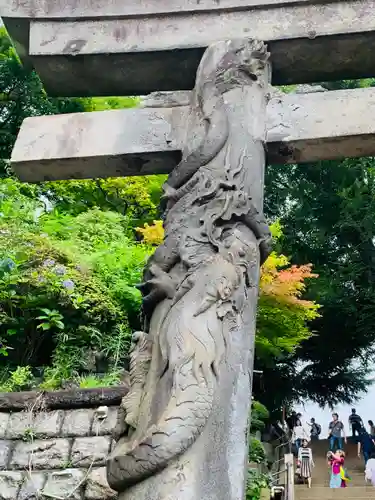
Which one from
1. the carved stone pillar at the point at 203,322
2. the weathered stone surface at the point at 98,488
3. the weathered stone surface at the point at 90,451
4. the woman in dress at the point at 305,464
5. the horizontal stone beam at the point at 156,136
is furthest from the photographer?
the woman in dress at the point at 305,464

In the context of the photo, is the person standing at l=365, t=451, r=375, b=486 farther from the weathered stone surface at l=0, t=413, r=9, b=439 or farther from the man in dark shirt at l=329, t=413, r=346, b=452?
the weathered stone surface at l=0, t=413, r=9, b=439

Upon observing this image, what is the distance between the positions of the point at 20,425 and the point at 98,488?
934 millimetres

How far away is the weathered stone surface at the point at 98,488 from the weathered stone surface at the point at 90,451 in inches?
4.6

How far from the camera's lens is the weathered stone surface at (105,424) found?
5.25 meters

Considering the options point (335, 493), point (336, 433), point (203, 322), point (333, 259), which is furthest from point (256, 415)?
point (203, 322)

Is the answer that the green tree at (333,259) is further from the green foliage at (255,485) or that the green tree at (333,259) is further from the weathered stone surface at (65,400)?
the weathered stone surface at (65,400)

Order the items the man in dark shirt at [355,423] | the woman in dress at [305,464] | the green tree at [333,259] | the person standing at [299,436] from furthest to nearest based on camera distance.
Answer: the green tree at [333,259]
the man in dark shirt at [355,423]
the person standing at [299,436]
the woman in dress at [305,464]

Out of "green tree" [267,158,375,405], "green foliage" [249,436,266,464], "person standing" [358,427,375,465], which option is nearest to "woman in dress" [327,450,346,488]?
"person standing" [358,427,375,465]

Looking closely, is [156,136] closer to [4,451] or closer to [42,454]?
[42,454]

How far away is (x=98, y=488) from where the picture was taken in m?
4.82

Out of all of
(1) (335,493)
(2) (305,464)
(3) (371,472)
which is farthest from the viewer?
(2) (305,464)

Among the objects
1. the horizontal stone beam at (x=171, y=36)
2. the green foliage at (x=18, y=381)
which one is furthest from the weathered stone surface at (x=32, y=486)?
the horizontal stone beam at (x=171, y=36)

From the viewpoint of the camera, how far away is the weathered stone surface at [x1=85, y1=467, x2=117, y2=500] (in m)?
4.77

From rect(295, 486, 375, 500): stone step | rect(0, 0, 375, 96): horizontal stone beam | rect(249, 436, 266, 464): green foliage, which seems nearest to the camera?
rect(0, 0, 375, 96): horizontal stone beam
